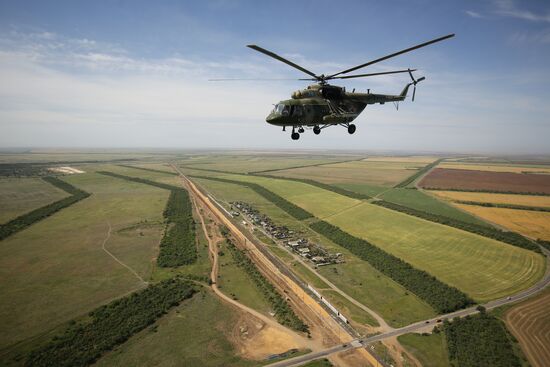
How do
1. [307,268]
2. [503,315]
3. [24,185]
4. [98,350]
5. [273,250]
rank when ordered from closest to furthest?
[98,350], [503,315], [307,268], [273,250], [24,185]

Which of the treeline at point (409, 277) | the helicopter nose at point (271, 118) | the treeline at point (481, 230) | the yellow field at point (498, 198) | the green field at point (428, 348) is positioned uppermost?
the helicopter nose at point (271, 118)

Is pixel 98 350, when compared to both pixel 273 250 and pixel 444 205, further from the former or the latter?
pixel 444 205

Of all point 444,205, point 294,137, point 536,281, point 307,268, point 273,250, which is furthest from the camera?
point 444,205

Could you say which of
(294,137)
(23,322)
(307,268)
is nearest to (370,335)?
(307,268)

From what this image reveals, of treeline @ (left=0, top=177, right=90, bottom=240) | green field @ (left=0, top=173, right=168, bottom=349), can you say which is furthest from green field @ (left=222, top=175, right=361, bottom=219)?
treeline @ (left=0, top=177, right=90, bottom=240)

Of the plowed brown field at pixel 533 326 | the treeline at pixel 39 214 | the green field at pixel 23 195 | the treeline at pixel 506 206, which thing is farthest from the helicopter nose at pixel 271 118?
the treeline at pixel 506 206

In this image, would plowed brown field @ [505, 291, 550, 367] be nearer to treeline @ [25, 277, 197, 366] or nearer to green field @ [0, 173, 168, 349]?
treeline @ [25, 277, 197, 366]

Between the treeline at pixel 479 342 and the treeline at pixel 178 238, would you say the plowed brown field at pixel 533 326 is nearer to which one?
the treeline at pixel 479 342
